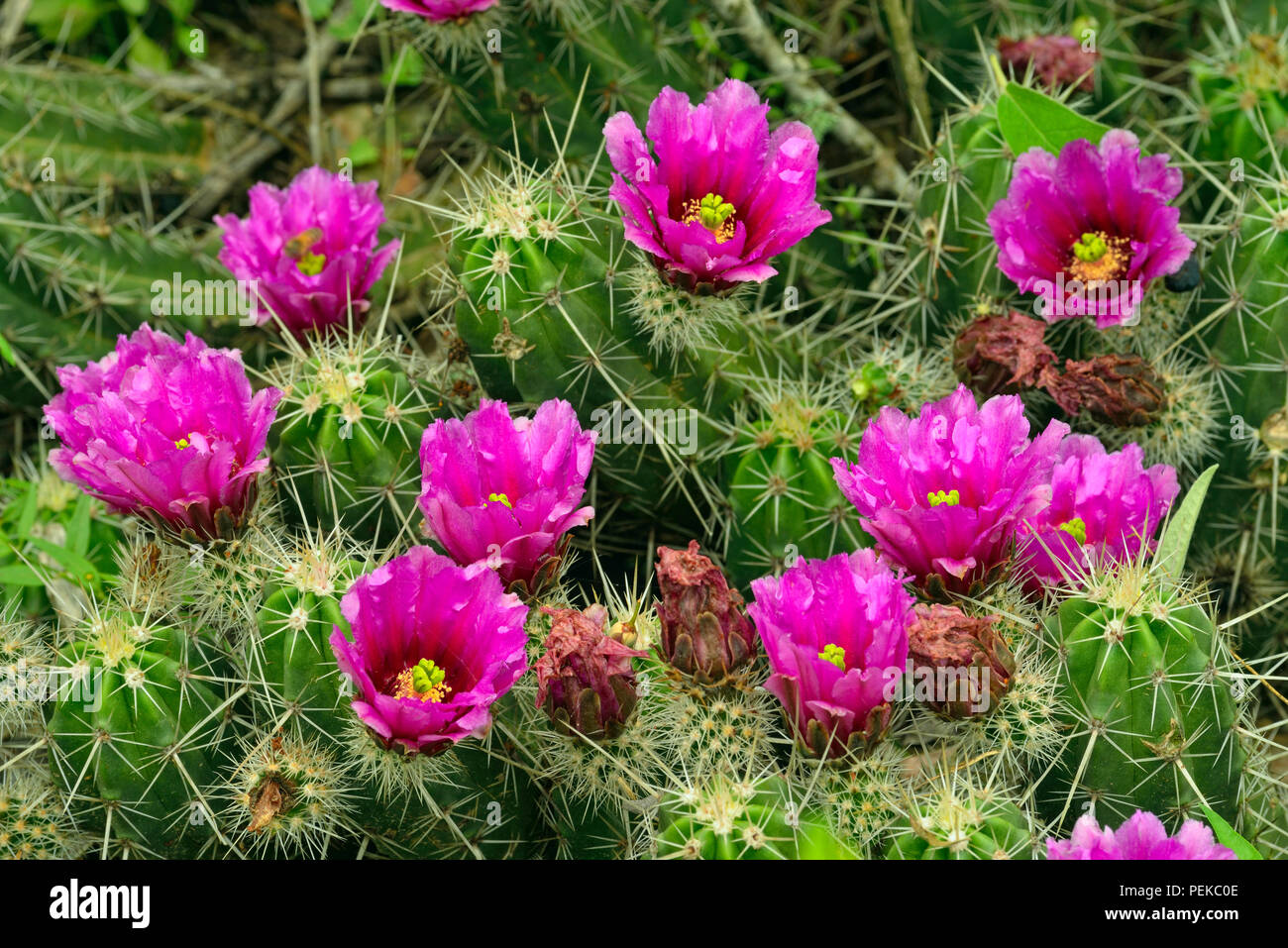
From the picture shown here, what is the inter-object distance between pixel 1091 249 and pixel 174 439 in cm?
169

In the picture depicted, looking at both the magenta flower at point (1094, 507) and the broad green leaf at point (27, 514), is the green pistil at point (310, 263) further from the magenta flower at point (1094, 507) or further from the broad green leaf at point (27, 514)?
the magenta flower at point (1094, 507)

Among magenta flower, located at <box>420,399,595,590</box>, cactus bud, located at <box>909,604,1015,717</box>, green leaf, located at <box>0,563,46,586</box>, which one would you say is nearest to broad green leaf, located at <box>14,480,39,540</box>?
green leaf, located at <box>0,563,46,586</box>

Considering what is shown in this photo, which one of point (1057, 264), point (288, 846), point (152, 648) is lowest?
point (288, 846)

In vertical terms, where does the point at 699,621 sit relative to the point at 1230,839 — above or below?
above

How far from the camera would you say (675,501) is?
8.97ft

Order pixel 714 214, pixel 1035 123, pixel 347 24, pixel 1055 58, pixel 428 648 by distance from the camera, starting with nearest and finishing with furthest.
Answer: pixel 428 648 → pixel 714 214 → pixel 1035 123 → pixel 1055 58 → pixel 347 24

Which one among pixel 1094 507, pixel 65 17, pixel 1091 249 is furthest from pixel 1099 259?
pixel 65 17

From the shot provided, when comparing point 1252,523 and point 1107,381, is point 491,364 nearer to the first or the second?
point 1107,381

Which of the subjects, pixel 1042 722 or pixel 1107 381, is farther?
pixel 1107 381

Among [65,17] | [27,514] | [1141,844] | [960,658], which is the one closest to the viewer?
[1141,844]

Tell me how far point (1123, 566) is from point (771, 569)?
0.66 m

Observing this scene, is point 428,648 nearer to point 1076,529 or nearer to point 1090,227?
point 1076,529

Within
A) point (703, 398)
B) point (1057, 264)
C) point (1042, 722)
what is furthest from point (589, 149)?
point (1042, 722)

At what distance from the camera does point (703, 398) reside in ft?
8.66
